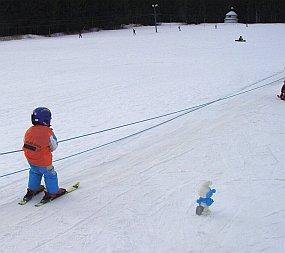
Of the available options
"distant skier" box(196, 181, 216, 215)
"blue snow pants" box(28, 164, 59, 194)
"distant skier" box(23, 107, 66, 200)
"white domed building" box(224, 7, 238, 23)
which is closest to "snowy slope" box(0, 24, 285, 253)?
"distant skier" box(196, 181, 216, 215)

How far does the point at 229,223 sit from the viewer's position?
5.18 metres

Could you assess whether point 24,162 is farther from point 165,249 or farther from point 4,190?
point 165,249

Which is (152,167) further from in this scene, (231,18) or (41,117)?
(231,18)

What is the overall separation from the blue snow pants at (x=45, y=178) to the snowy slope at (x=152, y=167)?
9.6 inches

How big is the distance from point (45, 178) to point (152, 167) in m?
2.12

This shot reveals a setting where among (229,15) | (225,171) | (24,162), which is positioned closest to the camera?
(225,171)

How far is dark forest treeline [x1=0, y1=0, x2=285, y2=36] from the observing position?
48.0 meters

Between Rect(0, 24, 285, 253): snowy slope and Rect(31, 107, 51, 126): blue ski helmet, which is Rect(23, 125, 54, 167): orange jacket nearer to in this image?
Rect(31, 107, 51, 126): blue ski helmet

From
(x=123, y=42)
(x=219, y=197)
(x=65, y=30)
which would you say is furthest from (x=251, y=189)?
(x=65, y=30)

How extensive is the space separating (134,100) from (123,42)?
928 inches

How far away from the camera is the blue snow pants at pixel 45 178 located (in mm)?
5723

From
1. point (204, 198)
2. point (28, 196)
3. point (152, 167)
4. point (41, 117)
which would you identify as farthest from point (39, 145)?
point (152, 167)

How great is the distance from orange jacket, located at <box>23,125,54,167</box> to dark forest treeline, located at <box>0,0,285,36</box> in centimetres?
4329

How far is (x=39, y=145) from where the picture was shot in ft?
18.1
